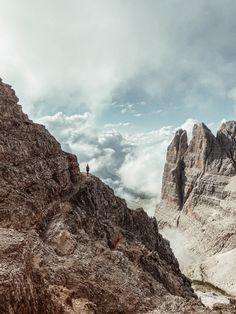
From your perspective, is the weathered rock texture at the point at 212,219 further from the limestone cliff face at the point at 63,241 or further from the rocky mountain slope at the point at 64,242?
the rocky mountain slope at the point at 64,242

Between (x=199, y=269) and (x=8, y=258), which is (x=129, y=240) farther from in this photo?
(x=199, y=269)

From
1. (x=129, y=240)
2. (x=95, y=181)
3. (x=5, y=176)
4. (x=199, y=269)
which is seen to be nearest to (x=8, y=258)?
(x=5, y=176)

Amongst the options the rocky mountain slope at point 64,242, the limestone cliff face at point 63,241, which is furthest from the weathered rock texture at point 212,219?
the rocky mountain slope at point 64,242

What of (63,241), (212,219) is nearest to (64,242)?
(63,241)

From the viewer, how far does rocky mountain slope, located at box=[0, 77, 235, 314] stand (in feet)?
91.9

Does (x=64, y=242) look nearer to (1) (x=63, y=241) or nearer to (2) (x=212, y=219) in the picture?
(1) (x=63, y=241)

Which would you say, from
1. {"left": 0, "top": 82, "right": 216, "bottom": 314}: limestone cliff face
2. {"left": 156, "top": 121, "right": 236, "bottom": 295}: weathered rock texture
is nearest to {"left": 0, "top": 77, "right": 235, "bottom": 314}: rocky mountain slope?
{"left": 0, "top": 82, "right": 216, "bottom": 314}: limestone cliff face

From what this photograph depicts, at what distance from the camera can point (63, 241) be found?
3972 cm

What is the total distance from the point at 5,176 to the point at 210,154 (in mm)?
162653

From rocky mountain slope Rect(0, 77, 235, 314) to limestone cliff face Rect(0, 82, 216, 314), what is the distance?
0.32ft

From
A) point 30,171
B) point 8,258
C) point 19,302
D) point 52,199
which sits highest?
point 30,171

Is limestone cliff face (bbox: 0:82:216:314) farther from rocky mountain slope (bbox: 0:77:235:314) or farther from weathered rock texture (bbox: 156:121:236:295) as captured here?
weathered rock texture (bbox: 156:121:236:295)

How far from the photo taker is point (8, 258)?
1033 inches

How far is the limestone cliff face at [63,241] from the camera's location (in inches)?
1103
